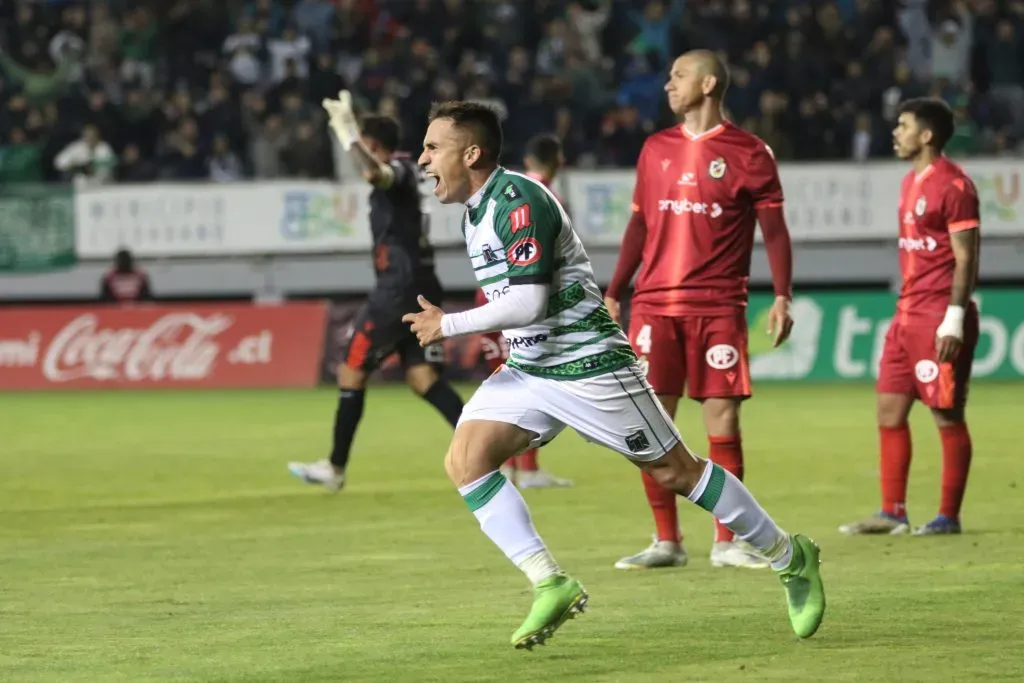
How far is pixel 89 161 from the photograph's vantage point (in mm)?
26375

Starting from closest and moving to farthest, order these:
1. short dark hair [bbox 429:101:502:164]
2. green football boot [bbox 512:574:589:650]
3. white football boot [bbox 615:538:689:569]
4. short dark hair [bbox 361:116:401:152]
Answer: green football boot [bbox 512:574:589:650], short dark hair [bbox 429:101:502:164], white football boot [bbox 615:538:689:569], short dark hair [bbox 361:116:401:152]

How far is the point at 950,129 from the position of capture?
31.8 feet

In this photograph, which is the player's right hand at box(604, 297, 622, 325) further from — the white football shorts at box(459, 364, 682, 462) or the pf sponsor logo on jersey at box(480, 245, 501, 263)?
the pf sponsor logo on jersey at box(480, 245, 501, 263)

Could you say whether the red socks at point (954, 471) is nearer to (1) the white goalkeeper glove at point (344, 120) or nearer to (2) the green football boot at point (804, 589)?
(2) the green football boot at point (804, 589)

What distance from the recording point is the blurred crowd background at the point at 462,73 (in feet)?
84.6

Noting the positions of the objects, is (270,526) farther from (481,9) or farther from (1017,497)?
(481,9)

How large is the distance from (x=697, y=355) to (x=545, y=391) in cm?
215

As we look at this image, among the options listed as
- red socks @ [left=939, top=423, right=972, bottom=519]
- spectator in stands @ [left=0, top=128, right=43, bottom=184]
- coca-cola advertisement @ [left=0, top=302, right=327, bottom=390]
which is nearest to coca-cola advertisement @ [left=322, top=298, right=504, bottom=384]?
coca-cola advertisement @ [left=0, top=302, right=327, bottom=390]

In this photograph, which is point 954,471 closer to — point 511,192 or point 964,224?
point 964,224

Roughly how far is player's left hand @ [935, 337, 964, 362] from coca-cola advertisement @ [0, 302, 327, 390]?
47.3 feet

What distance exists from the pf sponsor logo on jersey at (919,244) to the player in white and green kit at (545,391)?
3386mm

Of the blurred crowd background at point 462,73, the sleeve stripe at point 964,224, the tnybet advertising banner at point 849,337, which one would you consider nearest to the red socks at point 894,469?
the sleeve stripe at point 964,224

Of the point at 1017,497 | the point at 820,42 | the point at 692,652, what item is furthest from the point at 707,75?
the point at 820,42

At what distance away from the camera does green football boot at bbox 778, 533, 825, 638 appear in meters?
6.43
